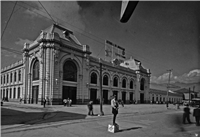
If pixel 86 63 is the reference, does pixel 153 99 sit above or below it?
below

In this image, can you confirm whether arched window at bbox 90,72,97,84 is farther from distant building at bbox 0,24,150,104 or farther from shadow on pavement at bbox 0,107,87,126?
shadow on pavement at bbox 0,107,87,126

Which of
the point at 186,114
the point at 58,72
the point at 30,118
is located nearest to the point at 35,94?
the point at 58,72

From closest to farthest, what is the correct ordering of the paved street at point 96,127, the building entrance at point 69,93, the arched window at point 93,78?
the paved street at point 96,127
the building entrance at point 69,93
the arched window at point 93,78

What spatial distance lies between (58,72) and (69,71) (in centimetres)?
325

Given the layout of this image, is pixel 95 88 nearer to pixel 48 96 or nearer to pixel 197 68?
pixel 48 96

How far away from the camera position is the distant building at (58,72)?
3095cm

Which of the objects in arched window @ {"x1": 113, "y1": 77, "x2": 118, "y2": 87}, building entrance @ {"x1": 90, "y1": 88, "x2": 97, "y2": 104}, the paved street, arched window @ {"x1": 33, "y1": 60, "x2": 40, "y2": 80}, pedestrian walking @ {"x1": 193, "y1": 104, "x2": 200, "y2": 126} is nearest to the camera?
pedestrian walking @ {"x1": 193, "y1": 104, "x2": 200, "y2": 126}

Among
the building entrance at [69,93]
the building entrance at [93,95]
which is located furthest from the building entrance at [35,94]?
the building entrance at [93,95]

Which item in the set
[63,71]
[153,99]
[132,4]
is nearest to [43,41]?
[63,71]

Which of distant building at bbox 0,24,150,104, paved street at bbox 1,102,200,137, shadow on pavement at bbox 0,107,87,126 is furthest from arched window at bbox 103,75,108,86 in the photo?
paved street at bbox 1,102,200,137

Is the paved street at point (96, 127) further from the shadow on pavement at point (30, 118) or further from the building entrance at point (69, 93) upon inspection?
the building entrance at point (69, 93)

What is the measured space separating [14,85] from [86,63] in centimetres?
2095

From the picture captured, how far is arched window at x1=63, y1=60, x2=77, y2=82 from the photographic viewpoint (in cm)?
3388

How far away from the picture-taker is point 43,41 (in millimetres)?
31266
